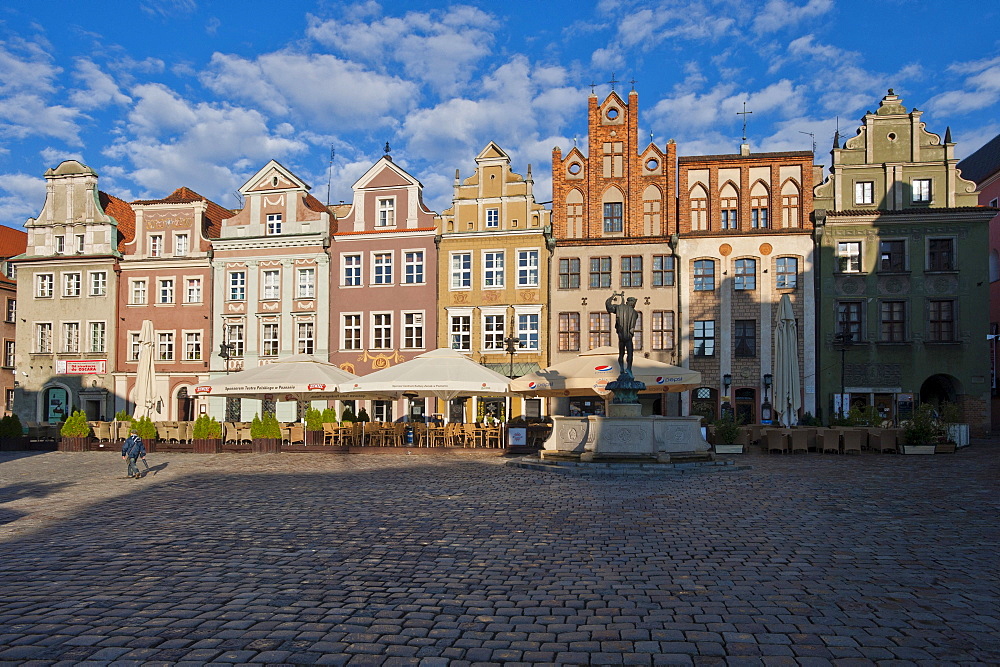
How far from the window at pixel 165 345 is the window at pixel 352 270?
989 cm

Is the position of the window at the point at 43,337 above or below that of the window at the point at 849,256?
below

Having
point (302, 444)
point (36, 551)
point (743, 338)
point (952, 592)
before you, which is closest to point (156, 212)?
point (302, 444)

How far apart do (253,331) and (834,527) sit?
32.7 m

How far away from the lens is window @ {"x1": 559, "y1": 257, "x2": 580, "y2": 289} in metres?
35.3

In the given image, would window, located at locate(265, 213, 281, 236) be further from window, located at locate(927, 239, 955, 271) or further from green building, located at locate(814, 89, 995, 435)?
window, located at locate(927, 239, 955, 271)

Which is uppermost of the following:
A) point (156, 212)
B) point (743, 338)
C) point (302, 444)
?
point (156, 212)

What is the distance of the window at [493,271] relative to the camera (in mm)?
35875

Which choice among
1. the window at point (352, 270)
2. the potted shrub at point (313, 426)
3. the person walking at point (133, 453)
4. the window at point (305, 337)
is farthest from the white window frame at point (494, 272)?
the person walking at point (133, 453)

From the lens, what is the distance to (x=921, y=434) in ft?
74.7

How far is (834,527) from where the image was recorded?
402 inches

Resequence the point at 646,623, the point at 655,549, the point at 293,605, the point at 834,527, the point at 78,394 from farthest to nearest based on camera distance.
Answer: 1. the point at 78,394
2. the point at 834,527
3. the point at 655,549
4. the point at 293,605
5. the point at 646,623

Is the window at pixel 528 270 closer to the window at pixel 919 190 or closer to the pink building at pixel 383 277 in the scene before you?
the pink building at pixel 383 277

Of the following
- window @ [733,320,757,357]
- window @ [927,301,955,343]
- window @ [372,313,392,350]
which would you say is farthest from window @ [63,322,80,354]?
window @ [927,301,955,343]

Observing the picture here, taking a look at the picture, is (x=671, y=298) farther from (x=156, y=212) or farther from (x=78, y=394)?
(x=78, y=394)
